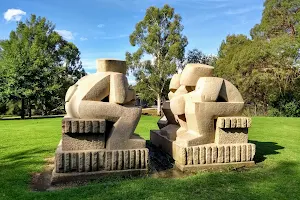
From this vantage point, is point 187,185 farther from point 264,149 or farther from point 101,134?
point 264,149

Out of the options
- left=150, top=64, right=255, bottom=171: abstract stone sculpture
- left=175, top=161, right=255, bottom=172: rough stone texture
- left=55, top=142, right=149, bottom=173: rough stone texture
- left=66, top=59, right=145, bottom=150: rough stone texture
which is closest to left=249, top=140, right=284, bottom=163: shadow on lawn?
left=175, top=161, right=255, bottom=172: rough stone texture

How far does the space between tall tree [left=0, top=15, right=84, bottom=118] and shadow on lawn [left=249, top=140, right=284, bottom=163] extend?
1575 cm

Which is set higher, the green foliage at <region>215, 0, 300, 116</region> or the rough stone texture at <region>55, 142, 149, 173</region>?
the green foliage at <region>215, 0, 300, 116</region>

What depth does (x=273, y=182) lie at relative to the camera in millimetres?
3777

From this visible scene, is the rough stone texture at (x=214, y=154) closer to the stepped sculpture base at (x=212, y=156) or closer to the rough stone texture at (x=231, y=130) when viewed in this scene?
the stepped sculpture base at (x=212, y=156)

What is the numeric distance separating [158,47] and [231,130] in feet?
66.3

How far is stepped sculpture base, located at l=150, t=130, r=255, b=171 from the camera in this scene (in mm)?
4496

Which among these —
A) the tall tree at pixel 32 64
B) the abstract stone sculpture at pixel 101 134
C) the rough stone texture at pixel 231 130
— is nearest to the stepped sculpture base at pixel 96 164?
the abstract stone sculpture at pixel 101 134

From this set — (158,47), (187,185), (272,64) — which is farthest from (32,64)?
(187,185)

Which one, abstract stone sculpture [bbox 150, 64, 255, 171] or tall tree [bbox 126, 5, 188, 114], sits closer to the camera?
abstract stone sculpture [bbox 150, 64, 255, 171]

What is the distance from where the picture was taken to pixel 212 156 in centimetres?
462

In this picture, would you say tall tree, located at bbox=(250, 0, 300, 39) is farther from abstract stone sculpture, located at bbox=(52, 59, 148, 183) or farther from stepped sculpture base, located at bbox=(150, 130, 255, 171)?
abstract stone sculpture, located at bbox=(52, 59, 148, 183)

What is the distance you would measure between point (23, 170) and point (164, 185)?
246 centimetres

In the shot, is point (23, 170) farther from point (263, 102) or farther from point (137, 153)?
point (263, 102)
